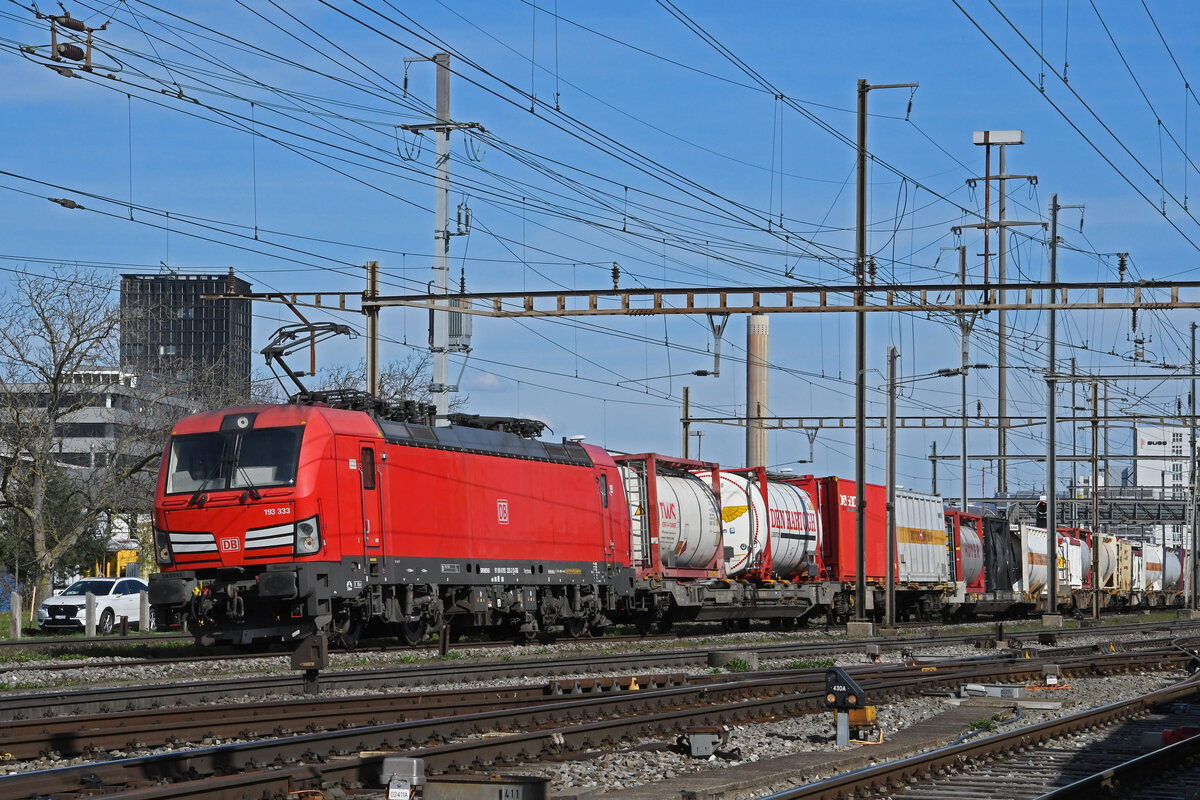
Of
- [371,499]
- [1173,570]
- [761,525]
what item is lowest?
[1173,570]

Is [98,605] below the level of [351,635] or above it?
below

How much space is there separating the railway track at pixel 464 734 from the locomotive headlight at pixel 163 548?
736 cm

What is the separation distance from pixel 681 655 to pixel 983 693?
234 inches

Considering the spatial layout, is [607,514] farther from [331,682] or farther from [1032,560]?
[1032,560]

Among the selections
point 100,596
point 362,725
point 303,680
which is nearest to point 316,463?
point 303,680

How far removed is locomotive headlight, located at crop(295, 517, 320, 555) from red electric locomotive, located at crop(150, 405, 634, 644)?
14 millimetres

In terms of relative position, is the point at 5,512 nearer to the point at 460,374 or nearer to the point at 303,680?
the point at 460,374

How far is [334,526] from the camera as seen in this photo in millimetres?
21000

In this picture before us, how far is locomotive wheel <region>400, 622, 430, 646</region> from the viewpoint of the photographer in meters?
23.9

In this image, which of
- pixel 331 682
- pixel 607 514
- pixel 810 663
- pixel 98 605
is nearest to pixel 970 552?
pixel 607 514

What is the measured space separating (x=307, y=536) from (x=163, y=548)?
2476 mm

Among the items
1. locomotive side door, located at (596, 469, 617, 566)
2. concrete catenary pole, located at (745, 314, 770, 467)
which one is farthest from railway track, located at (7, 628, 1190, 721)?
concrete catenary pole, located at (745, 314, 770, 467)

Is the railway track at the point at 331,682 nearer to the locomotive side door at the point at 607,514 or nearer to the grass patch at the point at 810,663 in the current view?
the grass patch at the point at 810,663

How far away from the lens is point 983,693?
18016mm
